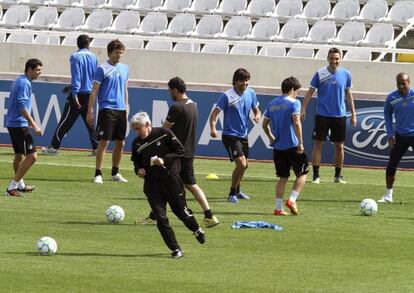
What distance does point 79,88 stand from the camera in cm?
2234

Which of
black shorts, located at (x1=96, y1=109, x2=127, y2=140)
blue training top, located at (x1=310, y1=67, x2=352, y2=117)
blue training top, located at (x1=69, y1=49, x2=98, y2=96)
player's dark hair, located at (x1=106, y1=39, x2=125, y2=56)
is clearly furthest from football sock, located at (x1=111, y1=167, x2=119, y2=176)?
blue training top, located at (x1=310, y1=67, x2=352, y2=117)

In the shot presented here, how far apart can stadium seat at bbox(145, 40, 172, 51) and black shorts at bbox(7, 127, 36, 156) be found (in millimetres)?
10566

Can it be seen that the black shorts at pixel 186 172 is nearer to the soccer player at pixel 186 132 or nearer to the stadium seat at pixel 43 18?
the soccer player at pixel 186 132

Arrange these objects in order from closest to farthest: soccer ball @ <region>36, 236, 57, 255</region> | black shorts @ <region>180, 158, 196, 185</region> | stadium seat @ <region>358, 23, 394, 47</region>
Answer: soccer ball @ <region>36, 236, 57, 255</region>
black shorts @ <region>180, 158, 196, 185</region>
stadium seat @ <region>358, 23, 394, 47</region>

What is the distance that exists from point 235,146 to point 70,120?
18.0 ft

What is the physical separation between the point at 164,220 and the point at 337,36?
53.2 feet

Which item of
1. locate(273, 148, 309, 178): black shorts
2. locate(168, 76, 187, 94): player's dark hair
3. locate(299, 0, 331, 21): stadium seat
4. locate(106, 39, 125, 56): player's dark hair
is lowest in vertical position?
locate(273, 148, 309, 178): black shorts

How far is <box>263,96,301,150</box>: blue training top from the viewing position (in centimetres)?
1680

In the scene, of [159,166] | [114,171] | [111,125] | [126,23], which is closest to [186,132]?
[159,166]

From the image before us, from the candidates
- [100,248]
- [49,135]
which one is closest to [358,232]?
[100,248]

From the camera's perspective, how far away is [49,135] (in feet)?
81.0

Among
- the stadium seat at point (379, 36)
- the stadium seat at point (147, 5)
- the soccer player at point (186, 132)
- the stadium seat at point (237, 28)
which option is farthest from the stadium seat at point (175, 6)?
the soccer player at point (186, 132)

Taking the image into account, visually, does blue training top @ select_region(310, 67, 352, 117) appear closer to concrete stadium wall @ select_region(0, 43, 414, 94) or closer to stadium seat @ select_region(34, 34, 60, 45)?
concrete stadium wall @ select_region(0, 43, 414, 94)

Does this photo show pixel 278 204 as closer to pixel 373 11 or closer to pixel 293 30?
pixel 293 30
